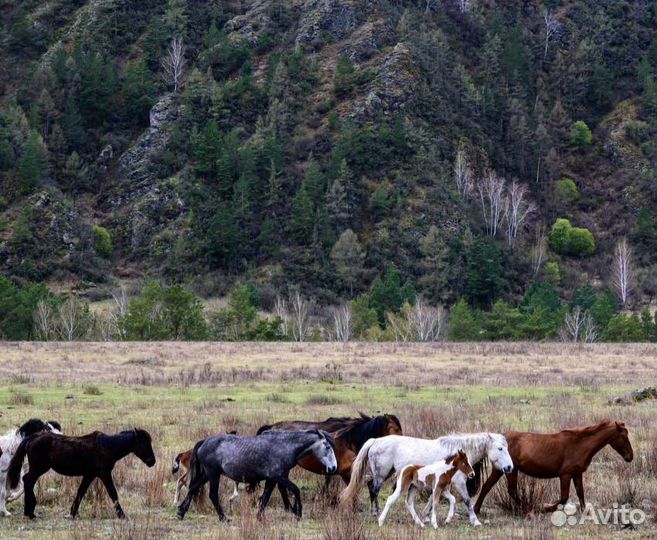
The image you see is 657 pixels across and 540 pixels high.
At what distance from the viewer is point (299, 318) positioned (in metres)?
83.3

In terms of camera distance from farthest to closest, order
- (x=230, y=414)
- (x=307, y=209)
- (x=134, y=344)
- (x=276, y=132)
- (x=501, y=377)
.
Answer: (x=276, y=132) < (x=307, y=209) < (x=134, y=344) < (x=501, y=377) < (x=230, y=414)

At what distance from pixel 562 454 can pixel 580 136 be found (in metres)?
137

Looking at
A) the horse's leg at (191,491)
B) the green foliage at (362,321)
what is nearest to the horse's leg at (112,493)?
the horse's leg at (191,491)

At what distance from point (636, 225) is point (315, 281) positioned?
1830 inches

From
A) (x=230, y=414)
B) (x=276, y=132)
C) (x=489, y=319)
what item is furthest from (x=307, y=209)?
(x=230, y=414)

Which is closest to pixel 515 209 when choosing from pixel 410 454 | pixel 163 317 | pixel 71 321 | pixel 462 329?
pixel 462 329

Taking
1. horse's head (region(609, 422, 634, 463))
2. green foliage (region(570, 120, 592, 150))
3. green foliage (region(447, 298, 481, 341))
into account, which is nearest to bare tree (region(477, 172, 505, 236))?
green foliage (region(570, 120, 592, 150))

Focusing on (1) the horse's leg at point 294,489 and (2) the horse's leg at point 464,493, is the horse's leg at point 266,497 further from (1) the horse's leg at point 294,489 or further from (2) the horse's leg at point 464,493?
(2) the horse's leg at point 464,493

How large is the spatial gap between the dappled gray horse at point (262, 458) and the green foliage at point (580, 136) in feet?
452

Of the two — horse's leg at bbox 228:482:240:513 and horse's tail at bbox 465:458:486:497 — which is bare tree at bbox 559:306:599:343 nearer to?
horse's tail at bbox 465:458:486:497

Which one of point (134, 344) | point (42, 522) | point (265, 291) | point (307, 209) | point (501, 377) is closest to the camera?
point (42, 522)

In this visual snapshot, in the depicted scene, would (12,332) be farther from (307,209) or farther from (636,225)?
(636,225)

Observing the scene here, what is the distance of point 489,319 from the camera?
8006 centimetres

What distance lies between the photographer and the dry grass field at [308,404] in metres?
12.4
